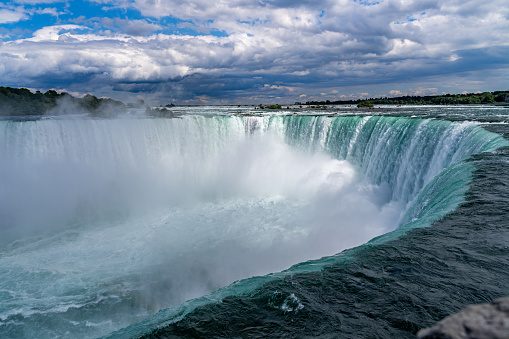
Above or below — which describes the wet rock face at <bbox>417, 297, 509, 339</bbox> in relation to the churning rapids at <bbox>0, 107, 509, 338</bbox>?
above

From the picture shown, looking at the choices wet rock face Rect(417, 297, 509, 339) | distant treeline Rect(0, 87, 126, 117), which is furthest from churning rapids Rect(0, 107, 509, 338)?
distant treeline Rect(0, 87, 126, 117)

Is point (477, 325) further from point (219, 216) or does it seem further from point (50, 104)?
point (50, 104)

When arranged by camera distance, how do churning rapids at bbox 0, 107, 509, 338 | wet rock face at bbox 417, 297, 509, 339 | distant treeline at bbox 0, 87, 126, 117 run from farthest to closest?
1. distant treeline at bbox 0, 87, 126, 117
2. churning rapids at bbox 0, 107, 509, 338
3. wet rock face at bbox 417, 297, 509, 339

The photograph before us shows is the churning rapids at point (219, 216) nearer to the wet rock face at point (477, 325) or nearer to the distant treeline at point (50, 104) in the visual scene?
the wet rock face at point (477, 325)

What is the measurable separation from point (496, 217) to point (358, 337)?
4.03 metres

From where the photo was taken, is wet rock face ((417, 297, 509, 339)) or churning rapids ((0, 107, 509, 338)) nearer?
Answer: wet rock face ((417, 297, 509, 339))

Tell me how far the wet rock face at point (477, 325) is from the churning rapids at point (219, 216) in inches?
101

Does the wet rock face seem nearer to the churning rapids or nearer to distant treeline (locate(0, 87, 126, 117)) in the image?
the churning rapids

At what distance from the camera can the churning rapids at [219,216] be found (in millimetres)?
4406

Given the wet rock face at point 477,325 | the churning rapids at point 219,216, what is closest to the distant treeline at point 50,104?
the churning rapids at point 219,216

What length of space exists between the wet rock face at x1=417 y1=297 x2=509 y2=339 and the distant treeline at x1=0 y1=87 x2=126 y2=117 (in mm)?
29041

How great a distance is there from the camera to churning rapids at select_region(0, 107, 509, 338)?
14.5 ft

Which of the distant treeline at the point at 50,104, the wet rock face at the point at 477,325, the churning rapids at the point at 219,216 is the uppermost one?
the distant treeline at the point at 50,104

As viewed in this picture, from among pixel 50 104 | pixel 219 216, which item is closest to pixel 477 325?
pixel 219 216
